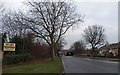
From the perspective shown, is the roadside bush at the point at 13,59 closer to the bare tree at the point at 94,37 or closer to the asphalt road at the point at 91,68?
the asphalt road at the point at 91,68

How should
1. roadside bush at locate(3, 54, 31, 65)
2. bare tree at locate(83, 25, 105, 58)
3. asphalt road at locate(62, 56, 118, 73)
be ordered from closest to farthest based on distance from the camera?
1. asphalt road at locate(62, 56, 118, 73)
2. roadside bush at locate(3, 54, 31, 65)
3. bare tree at locate(83, 25, 105, 58)

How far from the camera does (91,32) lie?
111 meters

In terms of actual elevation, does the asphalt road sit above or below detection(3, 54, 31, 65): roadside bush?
below

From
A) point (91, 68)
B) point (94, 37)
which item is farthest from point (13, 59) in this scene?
point (94, 37)

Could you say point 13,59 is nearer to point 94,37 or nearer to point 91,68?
point 91,68

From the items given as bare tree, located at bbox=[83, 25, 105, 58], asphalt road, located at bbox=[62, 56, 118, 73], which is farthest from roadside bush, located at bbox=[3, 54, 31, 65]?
bare tree, located at bbox=[83, 25, 105, 58]

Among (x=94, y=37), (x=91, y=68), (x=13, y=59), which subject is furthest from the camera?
(x=94, y=37)

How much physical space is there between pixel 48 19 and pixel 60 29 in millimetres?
3526

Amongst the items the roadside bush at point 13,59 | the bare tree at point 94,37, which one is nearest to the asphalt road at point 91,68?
the roadside bush at point 13,59

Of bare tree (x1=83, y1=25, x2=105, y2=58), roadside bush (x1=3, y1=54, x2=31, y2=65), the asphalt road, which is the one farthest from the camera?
bare tree (x1=83, y1=25, x2=105, y2=58)

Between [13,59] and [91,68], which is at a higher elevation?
[13,59]

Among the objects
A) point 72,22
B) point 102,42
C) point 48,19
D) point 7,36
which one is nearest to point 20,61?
point 48,19

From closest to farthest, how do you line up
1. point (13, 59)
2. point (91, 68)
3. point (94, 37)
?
1. point (91, 68)
2. point (13, 59)
3. point (94, 37)

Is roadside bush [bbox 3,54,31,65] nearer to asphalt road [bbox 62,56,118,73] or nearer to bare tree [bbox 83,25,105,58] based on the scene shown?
asphalt road [bbox 62,56,118,73]
